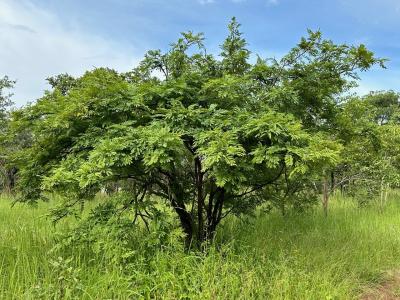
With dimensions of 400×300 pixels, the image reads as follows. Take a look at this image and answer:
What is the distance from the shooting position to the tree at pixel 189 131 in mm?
3652

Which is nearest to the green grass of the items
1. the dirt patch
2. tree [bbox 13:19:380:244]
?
the dirt patch

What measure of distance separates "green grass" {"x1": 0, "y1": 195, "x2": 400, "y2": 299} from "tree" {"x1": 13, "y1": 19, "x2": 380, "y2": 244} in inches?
20.6

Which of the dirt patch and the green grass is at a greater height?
the green grass

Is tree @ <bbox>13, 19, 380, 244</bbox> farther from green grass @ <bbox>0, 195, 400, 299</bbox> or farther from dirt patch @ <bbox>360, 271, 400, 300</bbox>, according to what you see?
dirt patch @ <bbox>360, 271, 400, 300</bbox>

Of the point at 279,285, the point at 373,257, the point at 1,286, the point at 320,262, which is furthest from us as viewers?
the point at 373,257

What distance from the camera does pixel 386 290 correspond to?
4.85 metres

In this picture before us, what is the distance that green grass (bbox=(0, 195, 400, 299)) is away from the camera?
341cm

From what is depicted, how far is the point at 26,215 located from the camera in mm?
6879

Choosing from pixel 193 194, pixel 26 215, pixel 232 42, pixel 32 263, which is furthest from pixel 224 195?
pixel 26 215

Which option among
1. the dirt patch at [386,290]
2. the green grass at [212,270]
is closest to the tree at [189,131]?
the green grass at [212,270]

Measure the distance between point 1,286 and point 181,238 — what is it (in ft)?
6.02

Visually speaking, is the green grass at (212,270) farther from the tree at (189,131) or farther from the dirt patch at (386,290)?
the tree at (189,131)

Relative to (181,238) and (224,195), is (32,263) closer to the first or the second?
(181,238)

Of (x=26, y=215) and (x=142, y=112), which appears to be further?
(x=26, y=215)
